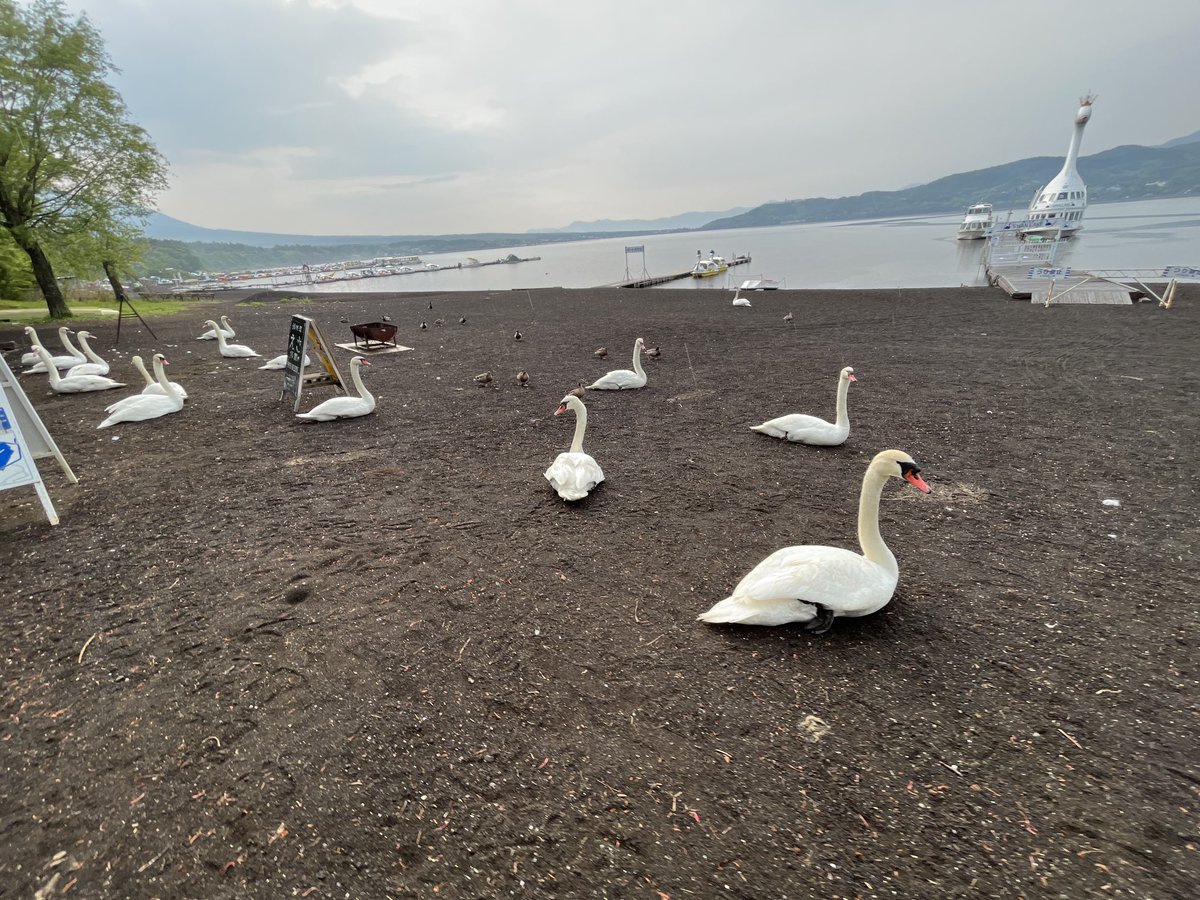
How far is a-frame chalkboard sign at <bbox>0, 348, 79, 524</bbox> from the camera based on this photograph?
16.7 ft

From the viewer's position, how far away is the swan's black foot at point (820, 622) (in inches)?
149

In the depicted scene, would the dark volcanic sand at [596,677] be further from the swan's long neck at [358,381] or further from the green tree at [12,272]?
the green tree at [12,272]

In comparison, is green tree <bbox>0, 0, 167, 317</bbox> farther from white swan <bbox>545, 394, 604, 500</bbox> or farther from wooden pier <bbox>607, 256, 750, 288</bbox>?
wooden pier <bbox>607, 256, 750, 288</bbox>

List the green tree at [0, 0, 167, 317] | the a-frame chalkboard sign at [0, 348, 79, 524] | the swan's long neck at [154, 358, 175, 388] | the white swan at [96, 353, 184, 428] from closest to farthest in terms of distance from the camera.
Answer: the a-frame chalkboard sign at [0, 348, 79, 524], the white swan at [96, 353, 184, 428], the swan's long neck at [154, 358, 175, 388], the green tree at [0, 0, 167, 317]

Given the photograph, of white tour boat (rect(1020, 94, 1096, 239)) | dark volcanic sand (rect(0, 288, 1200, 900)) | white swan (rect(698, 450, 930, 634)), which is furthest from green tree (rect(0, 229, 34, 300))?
white tour boat (rect(1020, 94, 1096, 239))

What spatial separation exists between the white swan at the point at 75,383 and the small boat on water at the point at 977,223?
11554cm

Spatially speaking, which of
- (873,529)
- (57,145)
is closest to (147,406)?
(873,529)

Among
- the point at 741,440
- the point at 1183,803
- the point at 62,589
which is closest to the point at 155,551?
the point at 62,589

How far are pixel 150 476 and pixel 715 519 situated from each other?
774 cm

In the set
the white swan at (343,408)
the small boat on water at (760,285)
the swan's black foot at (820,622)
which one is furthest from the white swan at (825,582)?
the small boat on water at (760,285)

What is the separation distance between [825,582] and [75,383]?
1559cm

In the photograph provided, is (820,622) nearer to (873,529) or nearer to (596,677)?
(873,529)

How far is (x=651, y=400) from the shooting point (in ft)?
34.7

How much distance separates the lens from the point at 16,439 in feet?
16.8
